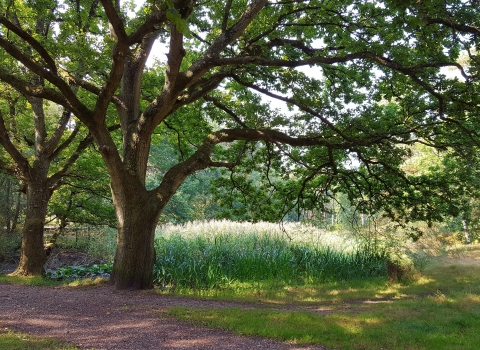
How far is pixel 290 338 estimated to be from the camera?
461 cm

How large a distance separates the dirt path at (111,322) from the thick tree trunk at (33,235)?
12.0 ft

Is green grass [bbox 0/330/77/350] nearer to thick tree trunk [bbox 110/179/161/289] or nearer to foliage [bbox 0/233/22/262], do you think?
thick tree trunk [bbox 110/179/161/289]

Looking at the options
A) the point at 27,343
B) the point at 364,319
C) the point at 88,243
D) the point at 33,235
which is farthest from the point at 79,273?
the point at 364,319

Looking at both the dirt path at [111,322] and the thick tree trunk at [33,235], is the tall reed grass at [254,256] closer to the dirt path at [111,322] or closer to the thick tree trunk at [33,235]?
the dirt path at [111,322]

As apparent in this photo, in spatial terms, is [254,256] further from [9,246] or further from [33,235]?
[9,246]

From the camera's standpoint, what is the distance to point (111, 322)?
5301 mm

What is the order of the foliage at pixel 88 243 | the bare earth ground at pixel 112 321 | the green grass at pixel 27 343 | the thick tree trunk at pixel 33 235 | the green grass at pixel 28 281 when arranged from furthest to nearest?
the foliage at pixel 88 243 → the thick tree trunk at pixel 33 235 → the green grass at pixel 28 281 → the bare earth ground at pixel 112 321 → the green grass at pixel 27 343

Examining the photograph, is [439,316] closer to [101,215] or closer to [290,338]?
[290,338]

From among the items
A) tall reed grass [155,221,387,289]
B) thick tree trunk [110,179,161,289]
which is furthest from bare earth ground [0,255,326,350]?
tall reed grass [155,221,387,289]

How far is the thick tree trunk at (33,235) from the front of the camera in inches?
426

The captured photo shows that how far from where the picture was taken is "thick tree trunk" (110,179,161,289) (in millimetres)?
7934

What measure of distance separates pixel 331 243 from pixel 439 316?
713 centimetres

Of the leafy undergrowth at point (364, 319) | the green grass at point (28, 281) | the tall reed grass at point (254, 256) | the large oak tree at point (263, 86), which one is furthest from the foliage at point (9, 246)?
the leafy undergrowth at point (364, 319)

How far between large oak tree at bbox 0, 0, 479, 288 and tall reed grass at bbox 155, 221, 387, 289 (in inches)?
54.4
